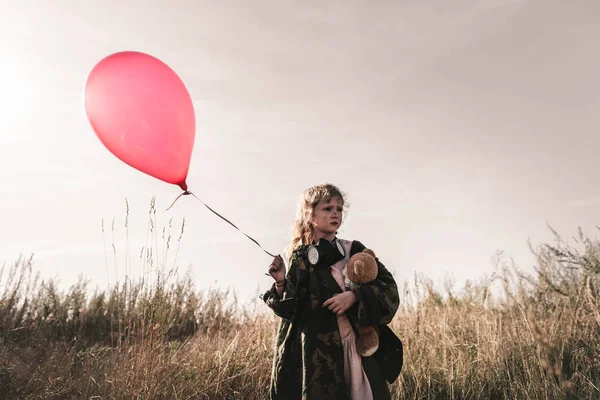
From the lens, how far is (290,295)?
2.30 meters

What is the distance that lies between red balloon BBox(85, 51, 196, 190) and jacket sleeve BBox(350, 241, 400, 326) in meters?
1.20

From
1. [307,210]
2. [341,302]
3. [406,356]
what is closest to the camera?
[341,302]

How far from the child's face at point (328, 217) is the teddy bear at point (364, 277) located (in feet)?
0.79

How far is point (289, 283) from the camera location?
2.34m

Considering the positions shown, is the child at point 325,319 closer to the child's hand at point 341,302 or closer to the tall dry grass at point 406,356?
the child's hand at point 341,302

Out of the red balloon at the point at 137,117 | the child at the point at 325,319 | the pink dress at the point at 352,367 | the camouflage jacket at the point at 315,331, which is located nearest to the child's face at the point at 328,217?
the child at the point at 325,319

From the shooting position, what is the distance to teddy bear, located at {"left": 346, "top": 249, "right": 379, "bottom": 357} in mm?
2229

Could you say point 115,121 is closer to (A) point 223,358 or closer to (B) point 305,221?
(B) point 305,221

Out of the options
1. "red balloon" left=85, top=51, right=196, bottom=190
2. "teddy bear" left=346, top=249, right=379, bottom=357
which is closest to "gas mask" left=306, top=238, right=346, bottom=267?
"teddy bear" left=346, top=249, right=379, bottom=357

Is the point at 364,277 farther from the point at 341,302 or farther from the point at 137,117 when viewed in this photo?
the point at 137,117

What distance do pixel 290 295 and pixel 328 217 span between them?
0.51m

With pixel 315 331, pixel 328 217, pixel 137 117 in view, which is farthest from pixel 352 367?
pixel 137 117

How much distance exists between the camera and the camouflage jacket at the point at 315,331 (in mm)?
2176

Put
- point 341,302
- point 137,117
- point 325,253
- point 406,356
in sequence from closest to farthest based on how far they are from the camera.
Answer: point 341,302 < point 325,253 < point 137,117 < point 406,356
